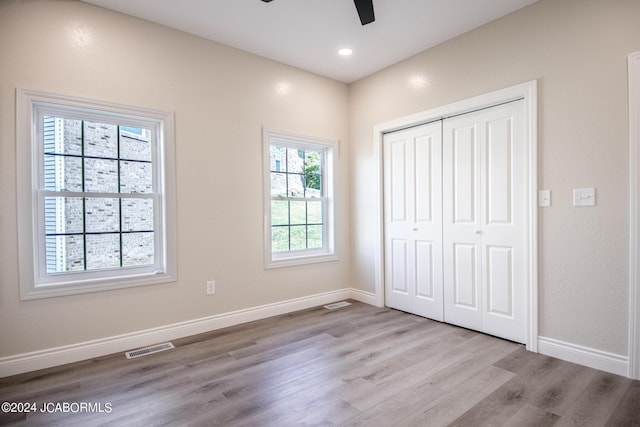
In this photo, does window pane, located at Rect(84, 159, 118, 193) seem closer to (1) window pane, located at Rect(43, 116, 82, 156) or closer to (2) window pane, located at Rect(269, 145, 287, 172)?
(1) window pane, located at Rect(43, 116, 82, 156)

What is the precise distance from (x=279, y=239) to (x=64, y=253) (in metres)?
1.98

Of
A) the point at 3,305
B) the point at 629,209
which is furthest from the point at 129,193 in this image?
the point at 629,209

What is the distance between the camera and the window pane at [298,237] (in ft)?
13.1

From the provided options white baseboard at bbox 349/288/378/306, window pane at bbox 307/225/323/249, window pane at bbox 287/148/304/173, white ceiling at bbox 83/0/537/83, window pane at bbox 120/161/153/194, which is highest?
white ceiling at bbox 83/0/537/83

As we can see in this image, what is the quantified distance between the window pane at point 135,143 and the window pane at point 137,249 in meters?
0.69

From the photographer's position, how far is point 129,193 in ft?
9.50

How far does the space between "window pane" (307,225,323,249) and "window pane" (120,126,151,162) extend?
1.96 meters

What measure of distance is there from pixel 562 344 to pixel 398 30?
298 cm

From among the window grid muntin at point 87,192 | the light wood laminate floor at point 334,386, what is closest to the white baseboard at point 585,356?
the light wood laminate floor at point 334,386

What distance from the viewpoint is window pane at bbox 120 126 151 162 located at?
290cm

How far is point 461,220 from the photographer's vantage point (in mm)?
3271

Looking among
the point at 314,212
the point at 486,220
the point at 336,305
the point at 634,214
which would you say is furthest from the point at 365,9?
the point at 336,305

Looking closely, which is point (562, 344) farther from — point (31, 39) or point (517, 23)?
point (31, 39)

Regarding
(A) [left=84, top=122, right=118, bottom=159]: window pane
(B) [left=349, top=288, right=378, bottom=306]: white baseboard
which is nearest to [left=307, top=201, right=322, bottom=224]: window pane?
(B) [left=349, top=288, right=378, bottom=306]: white baseboard
